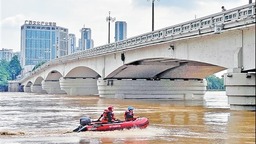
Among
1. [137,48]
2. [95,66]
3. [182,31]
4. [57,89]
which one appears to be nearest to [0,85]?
[57,89]

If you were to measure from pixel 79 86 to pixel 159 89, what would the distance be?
87.1 feet

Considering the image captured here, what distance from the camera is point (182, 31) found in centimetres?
3681

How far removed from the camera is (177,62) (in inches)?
1891

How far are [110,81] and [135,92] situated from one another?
3361 millimetres

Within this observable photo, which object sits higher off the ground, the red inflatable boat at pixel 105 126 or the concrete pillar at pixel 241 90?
the concrete pillar at pixel 241 90

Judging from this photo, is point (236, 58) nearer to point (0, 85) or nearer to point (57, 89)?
point (57, 89)

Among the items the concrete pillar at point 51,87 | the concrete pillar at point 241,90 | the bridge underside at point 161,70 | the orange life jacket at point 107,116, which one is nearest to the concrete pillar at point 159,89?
the bridge underside at point 161,70

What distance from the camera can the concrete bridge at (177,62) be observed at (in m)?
29.2


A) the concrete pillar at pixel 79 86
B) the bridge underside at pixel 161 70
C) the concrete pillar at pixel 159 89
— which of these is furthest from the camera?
the concrete pillar at pixel 79 86

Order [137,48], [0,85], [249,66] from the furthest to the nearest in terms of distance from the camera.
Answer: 1. [0,85]
2. [137,48]
3. [249,66]

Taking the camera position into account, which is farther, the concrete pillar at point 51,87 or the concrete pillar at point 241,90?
the concrete pillar at point 51,87

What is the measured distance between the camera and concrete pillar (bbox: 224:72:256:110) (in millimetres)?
28750

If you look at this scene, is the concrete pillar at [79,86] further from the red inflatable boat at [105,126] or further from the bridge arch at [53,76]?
the red inflatable boat at [105,126]

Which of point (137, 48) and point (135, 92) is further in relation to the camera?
point (135, 92)
